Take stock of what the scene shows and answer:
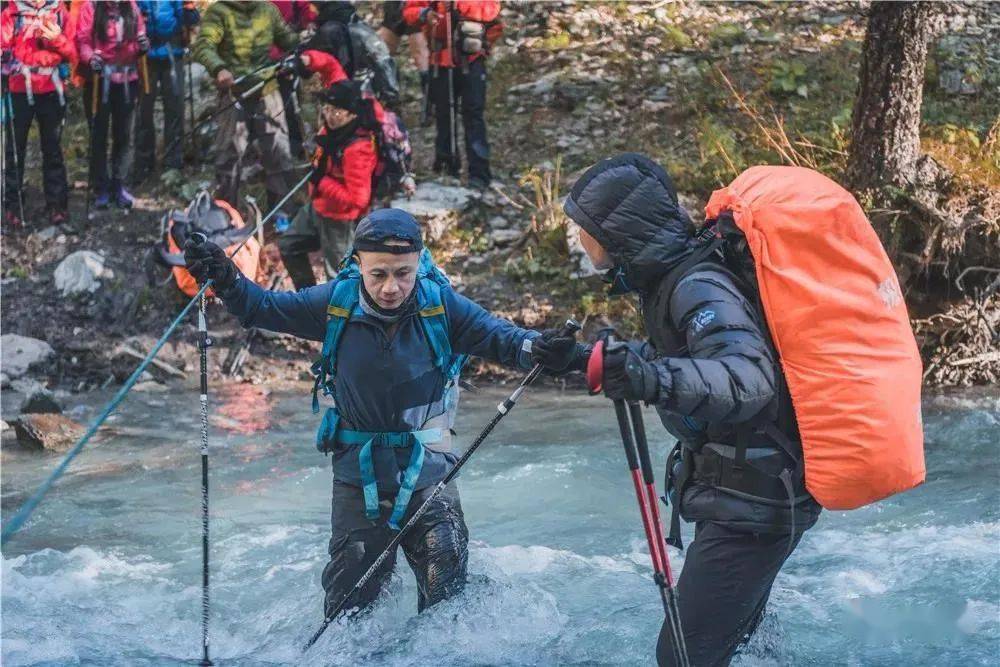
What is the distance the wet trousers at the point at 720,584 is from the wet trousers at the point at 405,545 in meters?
1.22

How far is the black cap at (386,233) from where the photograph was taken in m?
4.86

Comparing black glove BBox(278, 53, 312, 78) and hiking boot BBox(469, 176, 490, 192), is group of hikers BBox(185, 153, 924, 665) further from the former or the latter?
hiking boot BBox(469, 176, 490, 192)

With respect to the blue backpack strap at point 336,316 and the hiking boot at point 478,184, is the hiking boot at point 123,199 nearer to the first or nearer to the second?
the hiking boot at point 478,184

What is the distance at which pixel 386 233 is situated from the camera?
4.86 meters

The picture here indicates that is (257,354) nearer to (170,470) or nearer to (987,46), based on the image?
(170,470)

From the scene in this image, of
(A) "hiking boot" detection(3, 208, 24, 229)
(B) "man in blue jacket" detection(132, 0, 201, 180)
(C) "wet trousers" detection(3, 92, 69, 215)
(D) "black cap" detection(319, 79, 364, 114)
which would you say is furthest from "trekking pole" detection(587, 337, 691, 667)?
(A) "hiking boot" detection(3, 208, 24, 229)

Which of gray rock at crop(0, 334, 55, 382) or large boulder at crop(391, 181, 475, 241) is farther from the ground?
large boulder at crop(391, 181, 475, 241)

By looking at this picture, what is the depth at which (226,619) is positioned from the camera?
6.57m

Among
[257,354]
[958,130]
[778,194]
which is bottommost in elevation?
[257,354]

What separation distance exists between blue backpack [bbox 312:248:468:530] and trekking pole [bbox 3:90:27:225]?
28.6 feet

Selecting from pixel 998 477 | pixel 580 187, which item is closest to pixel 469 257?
pixel 998 477

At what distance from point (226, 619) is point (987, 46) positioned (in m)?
11.3

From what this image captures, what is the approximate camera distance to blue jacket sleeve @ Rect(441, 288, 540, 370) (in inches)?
200

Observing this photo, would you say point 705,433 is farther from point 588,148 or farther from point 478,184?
point 588,148
